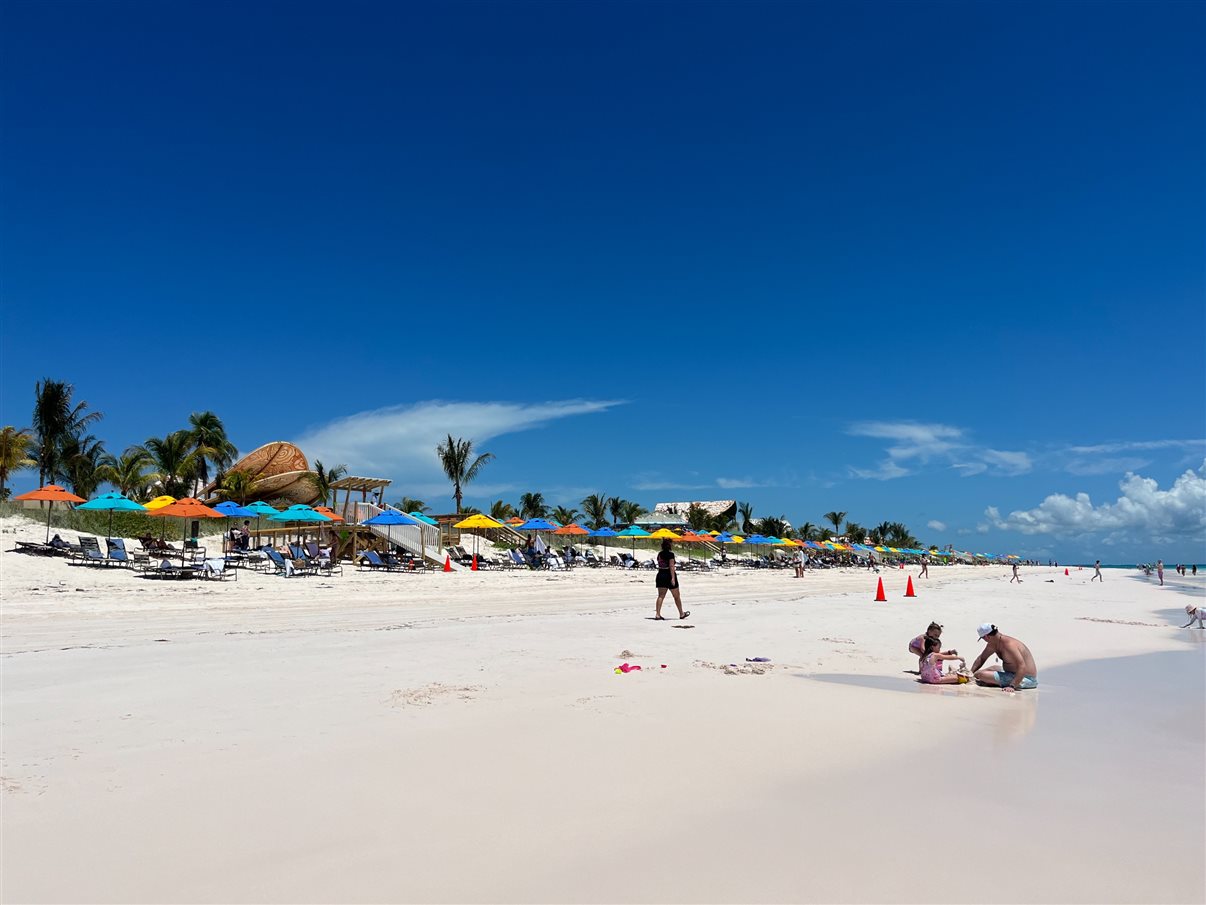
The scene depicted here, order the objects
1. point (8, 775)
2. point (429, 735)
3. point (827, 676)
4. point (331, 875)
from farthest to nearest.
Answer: point (827, 676) < point (429, 735) < point (8, 775) < point (331, 875)

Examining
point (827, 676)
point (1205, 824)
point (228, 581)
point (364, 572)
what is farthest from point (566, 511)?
point (1205, 824)

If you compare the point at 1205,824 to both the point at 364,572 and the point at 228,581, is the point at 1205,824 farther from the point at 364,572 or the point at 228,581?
the point at 364,572

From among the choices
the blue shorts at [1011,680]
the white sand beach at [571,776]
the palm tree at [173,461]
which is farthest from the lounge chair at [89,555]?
the palm tree at [173,461]

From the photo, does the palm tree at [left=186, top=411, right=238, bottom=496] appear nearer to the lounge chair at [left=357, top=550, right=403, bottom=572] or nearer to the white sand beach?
the lounge chair at [left=357, top=550, right=403, bottom=572]

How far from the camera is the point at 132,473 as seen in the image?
4134 centimetres

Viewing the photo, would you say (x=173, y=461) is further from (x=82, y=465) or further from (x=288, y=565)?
(x=288, y=565)

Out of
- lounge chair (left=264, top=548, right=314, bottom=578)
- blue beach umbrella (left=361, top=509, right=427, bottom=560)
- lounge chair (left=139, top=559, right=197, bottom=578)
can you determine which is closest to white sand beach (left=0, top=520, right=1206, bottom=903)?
lounge chair (left=139, top=559, right=197, bottom=578)

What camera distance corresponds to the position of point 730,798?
12.7 ft

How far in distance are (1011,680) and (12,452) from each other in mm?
44250

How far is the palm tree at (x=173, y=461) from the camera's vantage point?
40.1 metres

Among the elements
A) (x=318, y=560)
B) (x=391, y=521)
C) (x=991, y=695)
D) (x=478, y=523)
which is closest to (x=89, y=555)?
(x=318, y=560)

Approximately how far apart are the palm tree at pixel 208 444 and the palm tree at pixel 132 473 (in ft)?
8.13

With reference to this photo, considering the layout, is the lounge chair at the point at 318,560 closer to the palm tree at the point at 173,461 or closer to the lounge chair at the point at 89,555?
the lounge chair at the point at 89,555

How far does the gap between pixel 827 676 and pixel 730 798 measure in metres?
4.10
